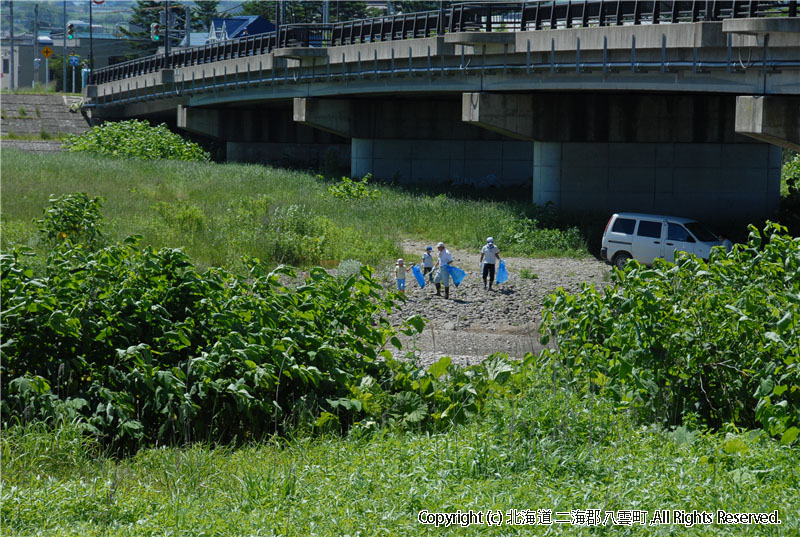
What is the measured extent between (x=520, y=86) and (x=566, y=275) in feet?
24.1

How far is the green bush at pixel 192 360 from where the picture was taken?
28.5ft

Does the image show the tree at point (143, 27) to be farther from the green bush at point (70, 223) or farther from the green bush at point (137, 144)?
the green bush at point (70, 223)

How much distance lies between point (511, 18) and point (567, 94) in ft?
9.79

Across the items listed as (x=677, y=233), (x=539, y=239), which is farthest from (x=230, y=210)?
(x=677, y=233)

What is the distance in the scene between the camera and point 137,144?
50719 millimetres

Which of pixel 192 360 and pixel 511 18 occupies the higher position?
pixel 511 18

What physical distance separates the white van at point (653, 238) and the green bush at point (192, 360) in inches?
595

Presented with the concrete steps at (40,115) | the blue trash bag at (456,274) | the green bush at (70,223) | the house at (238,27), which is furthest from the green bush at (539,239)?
the house at (238,27)

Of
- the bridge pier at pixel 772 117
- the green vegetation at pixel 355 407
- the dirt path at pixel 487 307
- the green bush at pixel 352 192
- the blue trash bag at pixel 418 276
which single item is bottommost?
the dirt path at pixel 487 307

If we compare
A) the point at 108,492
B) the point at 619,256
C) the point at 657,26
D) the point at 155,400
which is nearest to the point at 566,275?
the point at 619,256

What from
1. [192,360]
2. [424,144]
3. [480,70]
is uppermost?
[480,70]

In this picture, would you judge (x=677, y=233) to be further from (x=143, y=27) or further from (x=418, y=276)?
(x=143, y=27)

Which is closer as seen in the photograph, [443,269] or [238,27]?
[443,269]

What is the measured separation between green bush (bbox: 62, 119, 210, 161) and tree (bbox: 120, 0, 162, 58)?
52754 mm
